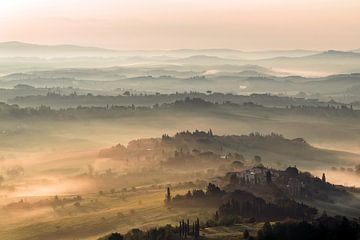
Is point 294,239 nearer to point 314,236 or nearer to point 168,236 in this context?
point 314,236

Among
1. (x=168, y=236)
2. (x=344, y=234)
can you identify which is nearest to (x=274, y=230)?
(x=344, y=234)

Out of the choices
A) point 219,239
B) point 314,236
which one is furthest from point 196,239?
point 314,236

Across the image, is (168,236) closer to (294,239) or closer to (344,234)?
(294,239)

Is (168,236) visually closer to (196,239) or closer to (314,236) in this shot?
(196,239)

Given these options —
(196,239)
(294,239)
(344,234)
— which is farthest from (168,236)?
(344,234)

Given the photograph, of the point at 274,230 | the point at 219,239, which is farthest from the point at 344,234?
the point at 219,239

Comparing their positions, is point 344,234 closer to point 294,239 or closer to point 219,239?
point 294,239
